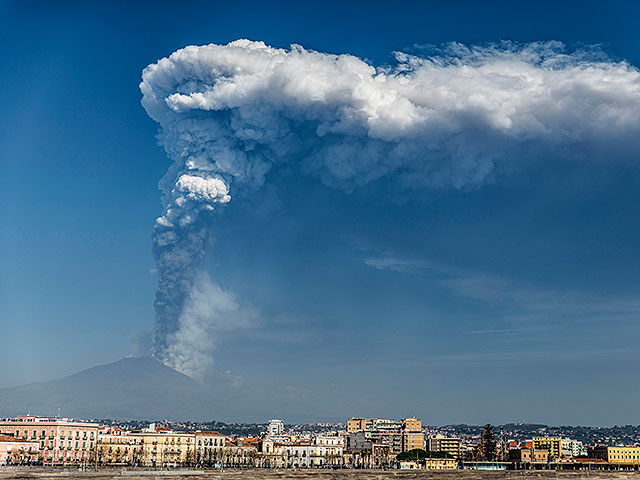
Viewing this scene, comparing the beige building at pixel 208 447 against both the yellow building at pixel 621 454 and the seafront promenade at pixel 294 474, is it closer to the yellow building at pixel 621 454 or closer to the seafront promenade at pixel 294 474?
the seafront promenade at pixel 294 474

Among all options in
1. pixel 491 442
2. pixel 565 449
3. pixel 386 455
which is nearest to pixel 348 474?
pixel 386 455

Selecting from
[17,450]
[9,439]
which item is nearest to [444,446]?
[17,450]

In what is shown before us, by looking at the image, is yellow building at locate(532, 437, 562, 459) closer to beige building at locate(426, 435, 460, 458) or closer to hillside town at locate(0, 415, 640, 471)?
hillside town at locate(0, 415, 640, 471)

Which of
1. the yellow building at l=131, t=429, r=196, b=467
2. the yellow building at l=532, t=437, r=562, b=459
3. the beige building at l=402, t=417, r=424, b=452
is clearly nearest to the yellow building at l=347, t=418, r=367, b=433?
the beige building at l=402, t=417, r=424, b=452

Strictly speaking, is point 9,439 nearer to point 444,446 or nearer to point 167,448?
point 167,448

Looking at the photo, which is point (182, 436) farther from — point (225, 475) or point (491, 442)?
point (491, 442)
